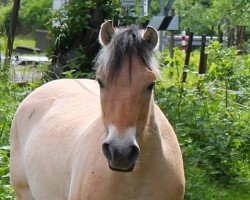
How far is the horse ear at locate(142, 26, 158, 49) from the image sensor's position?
3.99 meters

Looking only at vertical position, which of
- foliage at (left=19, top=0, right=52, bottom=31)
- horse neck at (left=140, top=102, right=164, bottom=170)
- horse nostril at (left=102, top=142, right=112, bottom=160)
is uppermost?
horse nostril at (left=102, top=142, right=112, bottom=160)

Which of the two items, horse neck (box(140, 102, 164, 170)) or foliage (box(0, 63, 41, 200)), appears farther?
foliage (box(0, 63, 41, 200))

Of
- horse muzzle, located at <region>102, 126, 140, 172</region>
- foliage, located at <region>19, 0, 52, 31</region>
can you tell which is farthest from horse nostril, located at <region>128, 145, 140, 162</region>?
foliage, located at <region>19, 0, 52, 31</region>

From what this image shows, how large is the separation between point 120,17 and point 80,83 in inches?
135

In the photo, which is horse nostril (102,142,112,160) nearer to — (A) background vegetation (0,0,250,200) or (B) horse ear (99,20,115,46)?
(B) horse ear (99,20,115,46)

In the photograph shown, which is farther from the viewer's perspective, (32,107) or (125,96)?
(32,107)

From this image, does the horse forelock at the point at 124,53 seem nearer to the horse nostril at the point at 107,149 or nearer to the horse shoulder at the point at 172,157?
the horse nostril at the point at 107,149

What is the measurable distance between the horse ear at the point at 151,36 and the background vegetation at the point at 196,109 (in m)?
2.35

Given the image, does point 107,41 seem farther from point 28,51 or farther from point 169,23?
point 28,51

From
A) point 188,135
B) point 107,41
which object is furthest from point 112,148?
point 188,135

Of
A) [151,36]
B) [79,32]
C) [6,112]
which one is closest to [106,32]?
[151,36]

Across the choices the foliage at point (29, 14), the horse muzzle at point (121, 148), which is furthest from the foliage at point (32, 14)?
the horse muzzle at point (121, 148)

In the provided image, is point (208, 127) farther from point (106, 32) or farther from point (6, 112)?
point (106, 32)

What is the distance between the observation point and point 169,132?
4.47 m
